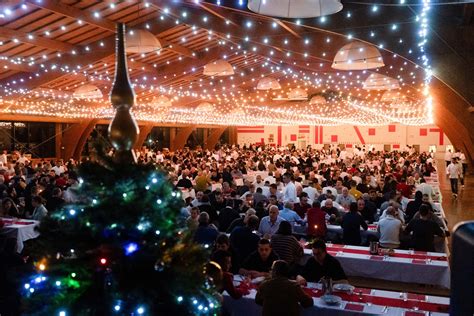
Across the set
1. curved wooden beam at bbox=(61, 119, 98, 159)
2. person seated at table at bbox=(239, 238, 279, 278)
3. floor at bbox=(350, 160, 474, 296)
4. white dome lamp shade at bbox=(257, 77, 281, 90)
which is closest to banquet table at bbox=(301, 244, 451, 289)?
floor at bbox=(350, 160, 474, 296)

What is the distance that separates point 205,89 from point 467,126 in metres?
11.5

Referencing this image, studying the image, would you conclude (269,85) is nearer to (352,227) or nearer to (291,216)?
(291,216)

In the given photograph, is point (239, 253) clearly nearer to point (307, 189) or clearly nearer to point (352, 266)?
point (352, 266)

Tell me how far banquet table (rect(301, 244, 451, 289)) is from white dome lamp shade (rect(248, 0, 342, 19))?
3.11 metres

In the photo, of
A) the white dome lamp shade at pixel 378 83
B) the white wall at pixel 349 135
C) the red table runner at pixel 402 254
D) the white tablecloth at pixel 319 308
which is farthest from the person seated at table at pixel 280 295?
the white wall at pixel 349 135

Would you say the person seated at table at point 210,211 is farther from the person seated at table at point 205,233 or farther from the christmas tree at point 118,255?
the christmas tree at point 118,255

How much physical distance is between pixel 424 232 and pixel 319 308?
308 cm

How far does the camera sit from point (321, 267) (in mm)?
5078

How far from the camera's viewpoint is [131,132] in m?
2.24

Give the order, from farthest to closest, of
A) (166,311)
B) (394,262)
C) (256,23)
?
(256,23), (394,262), (166,311)

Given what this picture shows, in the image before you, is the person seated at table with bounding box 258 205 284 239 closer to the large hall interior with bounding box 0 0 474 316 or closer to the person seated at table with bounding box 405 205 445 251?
the large hall interior with bounding box 0 0 474 316

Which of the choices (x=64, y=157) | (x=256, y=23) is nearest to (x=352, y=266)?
(x=256, y=23)

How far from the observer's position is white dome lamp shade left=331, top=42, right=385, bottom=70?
9.47 meters

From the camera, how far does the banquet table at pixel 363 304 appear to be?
420cm
